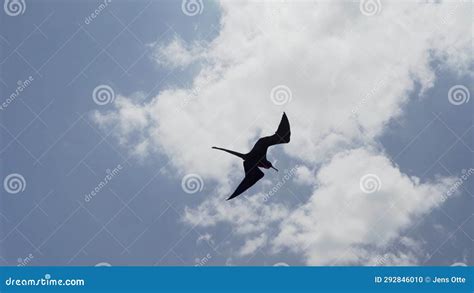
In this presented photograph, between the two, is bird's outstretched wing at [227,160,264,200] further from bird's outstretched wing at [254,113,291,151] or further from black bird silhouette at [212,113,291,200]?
bird's outstretched wing at [254,113,291,151]

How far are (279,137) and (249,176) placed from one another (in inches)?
86.2

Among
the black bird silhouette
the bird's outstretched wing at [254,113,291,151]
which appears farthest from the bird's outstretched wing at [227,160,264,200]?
the bird's outstretched wing at [254,113,291,151]

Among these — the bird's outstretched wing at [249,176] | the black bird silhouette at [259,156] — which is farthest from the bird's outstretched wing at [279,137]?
the bird's outstretched wing at [249,176]

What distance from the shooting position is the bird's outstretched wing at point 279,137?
17406 millimetres

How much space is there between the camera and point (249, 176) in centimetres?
1772

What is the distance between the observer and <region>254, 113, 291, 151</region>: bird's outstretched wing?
17406 millimetres

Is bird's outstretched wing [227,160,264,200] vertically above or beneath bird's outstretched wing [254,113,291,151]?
beneath

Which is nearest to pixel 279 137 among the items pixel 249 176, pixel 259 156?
pixel 259 156

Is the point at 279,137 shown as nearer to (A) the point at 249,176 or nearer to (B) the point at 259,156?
(B) the point at 259,156

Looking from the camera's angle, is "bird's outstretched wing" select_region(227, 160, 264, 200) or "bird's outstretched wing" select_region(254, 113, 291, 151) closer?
"bird's outstretched wing" select_region(254, 113, 291, 151)
